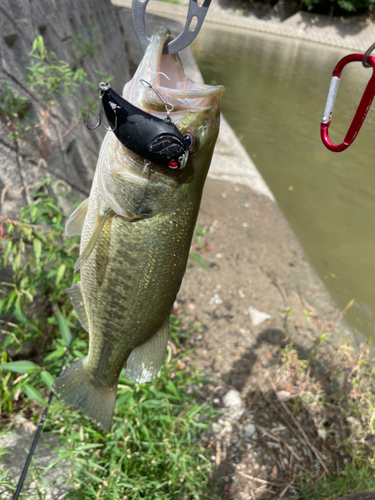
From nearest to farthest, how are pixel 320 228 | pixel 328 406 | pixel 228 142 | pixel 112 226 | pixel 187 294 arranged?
pixel 112 226, pixel 328 406, pixel 187 294, pixel 320 228, pixel 228 142

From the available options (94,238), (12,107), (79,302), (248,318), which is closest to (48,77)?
(12,107)

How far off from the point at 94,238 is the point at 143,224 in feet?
0.55

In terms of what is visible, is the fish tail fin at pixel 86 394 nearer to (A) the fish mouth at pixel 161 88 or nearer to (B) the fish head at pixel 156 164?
(B) the fish head at pixel 156 164

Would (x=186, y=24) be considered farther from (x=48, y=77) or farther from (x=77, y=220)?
(x=48, y=77)

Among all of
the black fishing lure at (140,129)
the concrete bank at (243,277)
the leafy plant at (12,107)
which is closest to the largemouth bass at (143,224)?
the black fishing lure at (140,129)

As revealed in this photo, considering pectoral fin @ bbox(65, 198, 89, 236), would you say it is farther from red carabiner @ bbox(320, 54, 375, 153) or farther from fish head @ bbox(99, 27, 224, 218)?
red carabiner @ bbox(320, 54, 375, 153)

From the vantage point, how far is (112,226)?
1189 millimetres

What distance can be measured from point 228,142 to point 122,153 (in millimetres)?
6683

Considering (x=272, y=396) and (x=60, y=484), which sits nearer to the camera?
(x=60, y=484)

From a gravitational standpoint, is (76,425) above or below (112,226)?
below

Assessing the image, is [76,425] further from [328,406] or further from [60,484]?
[328,406]

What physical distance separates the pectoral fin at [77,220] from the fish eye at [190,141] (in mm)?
485

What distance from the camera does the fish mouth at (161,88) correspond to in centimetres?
102

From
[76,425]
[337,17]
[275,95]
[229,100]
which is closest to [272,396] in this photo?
[76,425]
